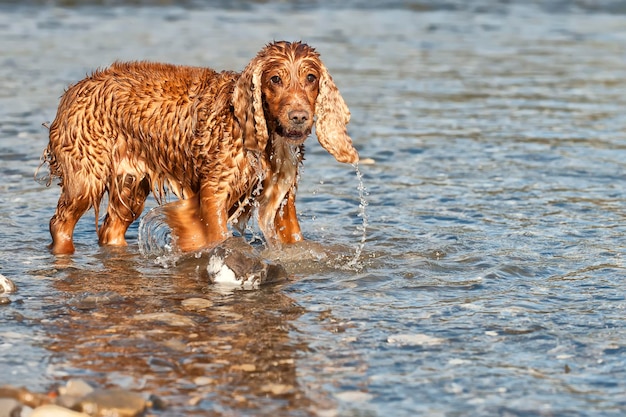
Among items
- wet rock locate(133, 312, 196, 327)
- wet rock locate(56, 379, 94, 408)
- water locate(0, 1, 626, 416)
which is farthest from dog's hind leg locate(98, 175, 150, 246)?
wet rock locate(56, 379, 94, 408)

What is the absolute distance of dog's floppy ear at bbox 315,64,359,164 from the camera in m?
7.22

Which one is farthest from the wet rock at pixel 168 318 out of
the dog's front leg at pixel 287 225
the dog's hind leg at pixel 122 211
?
the dog's hind leg at pixel 122 211

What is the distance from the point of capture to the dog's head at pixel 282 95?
6.89 meters

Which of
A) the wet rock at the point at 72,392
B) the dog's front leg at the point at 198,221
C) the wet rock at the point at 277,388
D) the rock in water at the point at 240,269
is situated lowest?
the wet rock at the point at 277,388

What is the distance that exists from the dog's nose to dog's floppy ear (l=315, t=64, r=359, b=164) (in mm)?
427

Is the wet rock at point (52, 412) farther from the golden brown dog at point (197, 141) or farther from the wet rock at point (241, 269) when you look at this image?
the golden brown dog at point (197, 141)

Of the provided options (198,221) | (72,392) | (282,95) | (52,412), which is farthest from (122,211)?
(52,412)

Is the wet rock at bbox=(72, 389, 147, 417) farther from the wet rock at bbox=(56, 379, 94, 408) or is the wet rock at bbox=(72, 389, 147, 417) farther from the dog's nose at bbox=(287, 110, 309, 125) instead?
the dog's nose at bbox=(287, 110, 309, 125)

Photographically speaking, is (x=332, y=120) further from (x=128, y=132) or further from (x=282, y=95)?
(x=128, y=132)

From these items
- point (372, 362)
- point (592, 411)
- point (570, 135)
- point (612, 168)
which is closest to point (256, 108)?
point (372, 362)

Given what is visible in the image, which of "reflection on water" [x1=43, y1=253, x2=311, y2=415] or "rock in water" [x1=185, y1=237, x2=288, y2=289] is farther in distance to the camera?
"rock in water" [x1=185, y1=237, x2=288, y2=289]

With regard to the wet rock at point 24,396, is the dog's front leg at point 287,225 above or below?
above

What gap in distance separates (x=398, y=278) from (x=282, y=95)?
1.33 m

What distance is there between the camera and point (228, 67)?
15094 millimetres
